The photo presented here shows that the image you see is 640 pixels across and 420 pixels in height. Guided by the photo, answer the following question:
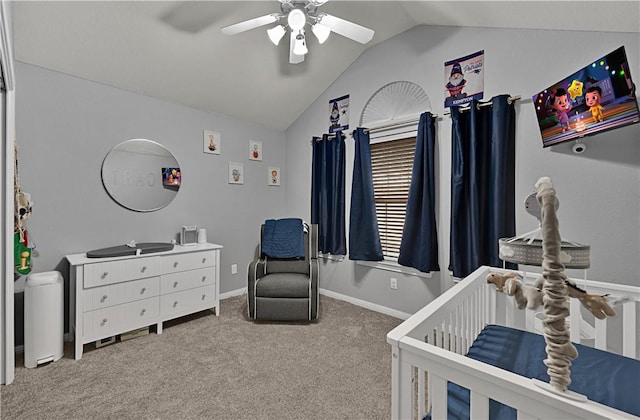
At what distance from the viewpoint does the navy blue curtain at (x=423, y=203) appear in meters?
2.63

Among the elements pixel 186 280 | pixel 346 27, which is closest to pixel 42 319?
pixel 186 280

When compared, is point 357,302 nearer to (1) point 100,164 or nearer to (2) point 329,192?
(2) point 329,192

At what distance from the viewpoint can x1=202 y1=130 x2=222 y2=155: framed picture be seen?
128 inches

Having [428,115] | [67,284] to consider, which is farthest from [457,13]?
[67,284]

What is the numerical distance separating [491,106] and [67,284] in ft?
12.2

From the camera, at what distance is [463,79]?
8.18 feet

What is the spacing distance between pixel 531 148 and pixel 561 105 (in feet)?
1.30

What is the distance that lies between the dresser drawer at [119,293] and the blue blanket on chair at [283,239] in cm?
106

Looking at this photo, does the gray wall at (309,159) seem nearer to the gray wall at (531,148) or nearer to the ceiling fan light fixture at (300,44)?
the gray wall at (531,148)

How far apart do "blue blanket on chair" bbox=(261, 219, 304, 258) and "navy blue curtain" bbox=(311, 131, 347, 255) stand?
0.46m

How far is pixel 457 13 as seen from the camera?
2.30m

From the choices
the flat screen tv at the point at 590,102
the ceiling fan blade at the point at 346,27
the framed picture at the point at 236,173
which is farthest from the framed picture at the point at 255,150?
the flat screen tv at the point at 590,102

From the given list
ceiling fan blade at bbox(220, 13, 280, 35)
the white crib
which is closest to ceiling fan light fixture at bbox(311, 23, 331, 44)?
ceiling fan blade at bbox(220, 13, 280, 35)

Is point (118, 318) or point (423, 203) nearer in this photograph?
point (118, 318)
